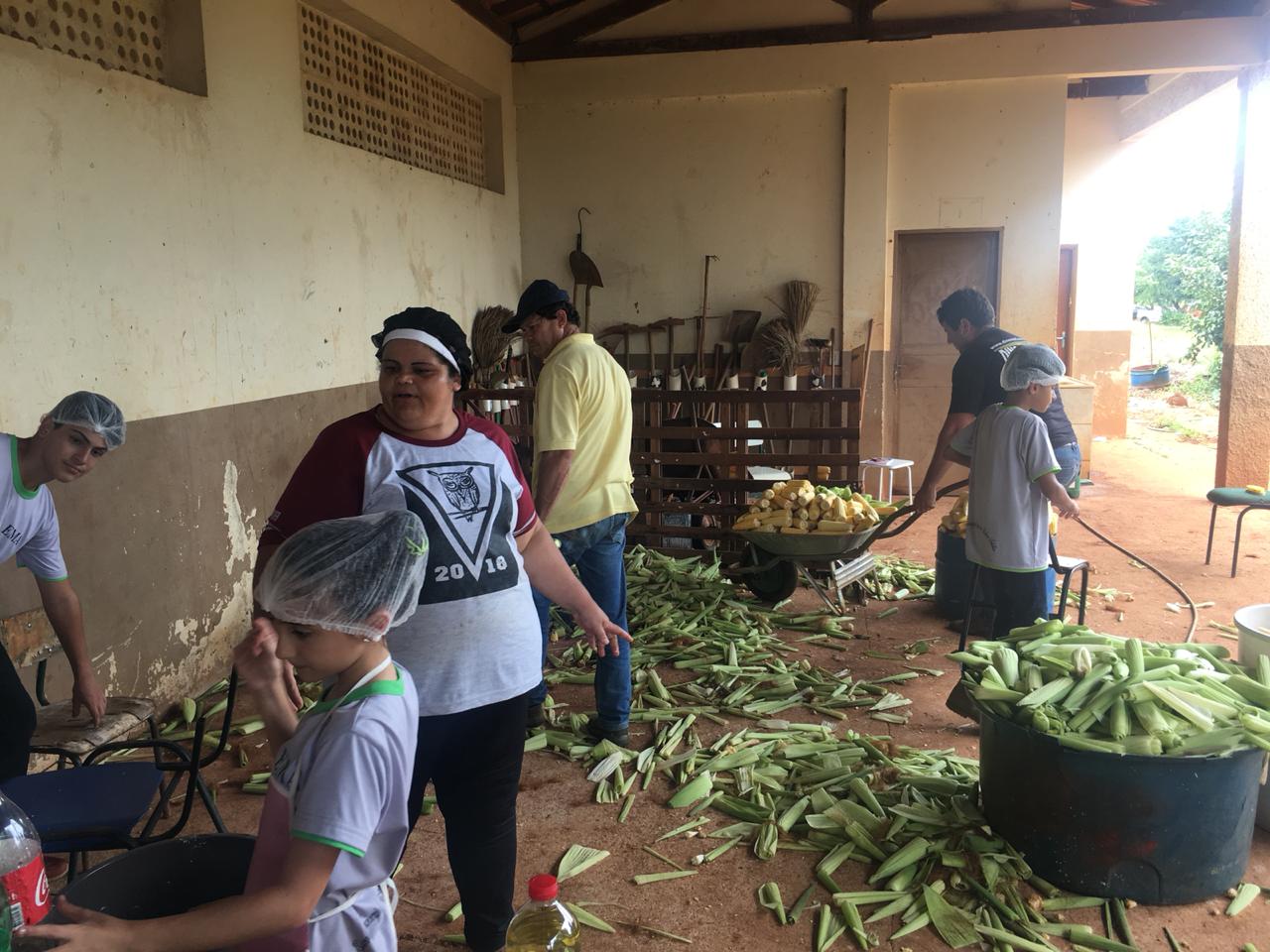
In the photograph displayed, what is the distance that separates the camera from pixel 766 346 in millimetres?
10992

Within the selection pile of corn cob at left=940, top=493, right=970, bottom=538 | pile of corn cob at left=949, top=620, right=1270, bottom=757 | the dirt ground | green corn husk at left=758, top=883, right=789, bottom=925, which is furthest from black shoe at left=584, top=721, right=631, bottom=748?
pile of corn cob at left=940, top=493, right=970, bottom=538

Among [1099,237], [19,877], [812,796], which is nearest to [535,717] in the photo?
[812,796]

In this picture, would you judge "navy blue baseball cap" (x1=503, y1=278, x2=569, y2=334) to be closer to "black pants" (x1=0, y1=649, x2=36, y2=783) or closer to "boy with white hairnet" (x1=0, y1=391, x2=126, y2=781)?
"boy with white hairnet" (x1=0, y1=391, x2=126, y2=781)

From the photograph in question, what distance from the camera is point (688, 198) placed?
36.8 feet

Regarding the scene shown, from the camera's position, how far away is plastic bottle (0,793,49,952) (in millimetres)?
1844

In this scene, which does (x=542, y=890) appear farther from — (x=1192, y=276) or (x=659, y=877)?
(x=1192, y=276)

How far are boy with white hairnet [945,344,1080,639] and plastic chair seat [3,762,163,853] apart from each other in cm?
384

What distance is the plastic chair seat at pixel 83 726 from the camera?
3.28m

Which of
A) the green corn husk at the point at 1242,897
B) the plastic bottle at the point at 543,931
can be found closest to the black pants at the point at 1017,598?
the green corn husk at the point at 1242,897

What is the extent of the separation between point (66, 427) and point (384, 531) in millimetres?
2024

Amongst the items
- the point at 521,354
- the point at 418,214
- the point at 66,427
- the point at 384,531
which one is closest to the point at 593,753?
the point at 66,427

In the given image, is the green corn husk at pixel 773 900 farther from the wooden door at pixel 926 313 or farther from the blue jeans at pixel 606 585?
the wooden door at pixel 926 313

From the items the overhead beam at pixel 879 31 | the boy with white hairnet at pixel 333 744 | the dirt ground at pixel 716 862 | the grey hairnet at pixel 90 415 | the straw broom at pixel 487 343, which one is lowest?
the dirt ground at pixel 716 862

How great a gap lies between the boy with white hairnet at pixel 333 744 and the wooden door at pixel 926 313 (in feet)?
34.2
